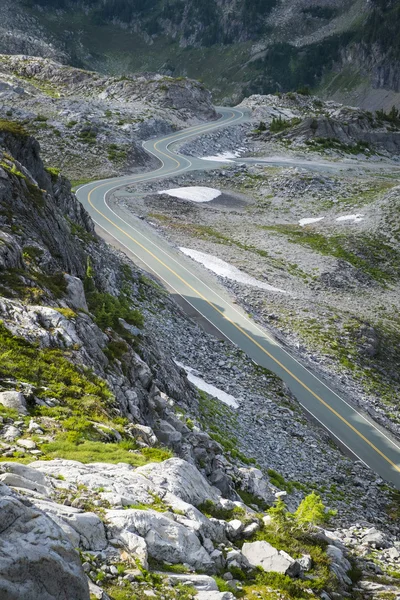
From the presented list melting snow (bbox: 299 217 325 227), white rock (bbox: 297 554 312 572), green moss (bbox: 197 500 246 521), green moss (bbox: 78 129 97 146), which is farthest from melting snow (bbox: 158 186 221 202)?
white rock (bbox: 297 554 312 572)

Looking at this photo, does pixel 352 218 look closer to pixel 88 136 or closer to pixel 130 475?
pixel 88 136

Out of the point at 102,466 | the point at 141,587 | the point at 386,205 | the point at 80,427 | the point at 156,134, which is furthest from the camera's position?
the point at 156,134

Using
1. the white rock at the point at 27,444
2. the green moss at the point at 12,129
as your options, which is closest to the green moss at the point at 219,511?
the white rock at the point at 27,444

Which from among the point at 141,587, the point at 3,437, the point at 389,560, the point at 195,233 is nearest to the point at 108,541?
the point at 141,587

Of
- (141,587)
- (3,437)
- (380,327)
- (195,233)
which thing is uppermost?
(3,437)

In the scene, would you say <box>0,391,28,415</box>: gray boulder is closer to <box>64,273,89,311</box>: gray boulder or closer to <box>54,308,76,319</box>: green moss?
<box>54,308,76,319</box>: green moss

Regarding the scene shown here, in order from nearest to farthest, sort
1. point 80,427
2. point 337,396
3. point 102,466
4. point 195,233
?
point 102,466, point 80,427, point 337,396, point 195,233

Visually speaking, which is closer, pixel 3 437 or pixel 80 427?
pixel 3 437

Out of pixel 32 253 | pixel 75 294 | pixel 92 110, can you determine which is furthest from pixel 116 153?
pixel 75 294

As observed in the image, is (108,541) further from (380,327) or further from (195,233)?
(195,233)
